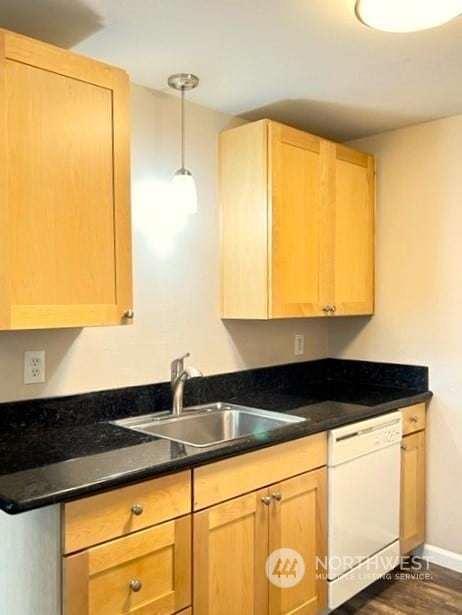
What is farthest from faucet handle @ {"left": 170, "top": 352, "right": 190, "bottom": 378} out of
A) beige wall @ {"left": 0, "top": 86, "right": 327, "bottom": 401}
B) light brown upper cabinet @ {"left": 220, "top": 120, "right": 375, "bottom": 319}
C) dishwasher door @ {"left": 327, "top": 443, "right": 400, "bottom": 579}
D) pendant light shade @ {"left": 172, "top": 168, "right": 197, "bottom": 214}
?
dishwasher door @ {"left": 327, "top": 443, "right": 400, "bottom": 579}

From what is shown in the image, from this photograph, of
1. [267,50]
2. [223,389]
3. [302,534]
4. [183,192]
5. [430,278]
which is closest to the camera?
[267,50]

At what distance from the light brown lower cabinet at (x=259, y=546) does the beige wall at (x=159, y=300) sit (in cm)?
74

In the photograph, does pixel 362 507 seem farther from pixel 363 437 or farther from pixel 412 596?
pixel 412 596

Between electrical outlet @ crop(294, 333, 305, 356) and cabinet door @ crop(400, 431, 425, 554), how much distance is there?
74 cm

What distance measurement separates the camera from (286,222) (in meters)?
2.45

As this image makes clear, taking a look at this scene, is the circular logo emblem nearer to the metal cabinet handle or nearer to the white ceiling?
the metal cabinet handle

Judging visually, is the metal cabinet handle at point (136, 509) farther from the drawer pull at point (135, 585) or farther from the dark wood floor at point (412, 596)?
the dark wood floor at point (412, 596)

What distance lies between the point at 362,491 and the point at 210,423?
719 mm

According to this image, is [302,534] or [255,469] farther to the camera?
[302,534]

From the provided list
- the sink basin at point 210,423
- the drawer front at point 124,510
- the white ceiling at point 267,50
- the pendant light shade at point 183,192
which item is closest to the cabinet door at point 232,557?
the drawer front at point 124,510

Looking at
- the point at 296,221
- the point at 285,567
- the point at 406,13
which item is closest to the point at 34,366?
the point at 285,567

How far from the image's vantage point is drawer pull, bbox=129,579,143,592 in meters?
1.50

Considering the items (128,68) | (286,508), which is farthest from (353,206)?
(286,508)

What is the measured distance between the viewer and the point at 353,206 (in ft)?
9.21
